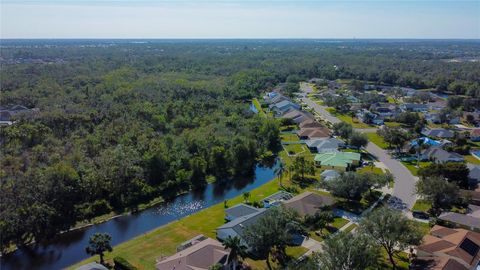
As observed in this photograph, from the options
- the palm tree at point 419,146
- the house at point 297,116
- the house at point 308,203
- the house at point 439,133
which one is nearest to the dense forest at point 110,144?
the house at point 297,116

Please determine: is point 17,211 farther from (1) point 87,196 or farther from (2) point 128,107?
(2) point 128,107

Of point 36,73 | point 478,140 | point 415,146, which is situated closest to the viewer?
point 415,146

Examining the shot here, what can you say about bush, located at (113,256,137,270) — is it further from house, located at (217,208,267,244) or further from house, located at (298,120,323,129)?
house, located at (298,120,323,129)

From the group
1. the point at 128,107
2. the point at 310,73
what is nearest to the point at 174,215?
the point at 128,107

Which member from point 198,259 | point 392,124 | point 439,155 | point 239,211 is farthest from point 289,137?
point 198,259

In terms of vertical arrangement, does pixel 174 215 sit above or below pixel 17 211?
below

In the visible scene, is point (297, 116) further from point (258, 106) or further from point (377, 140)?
point (258, 106)
